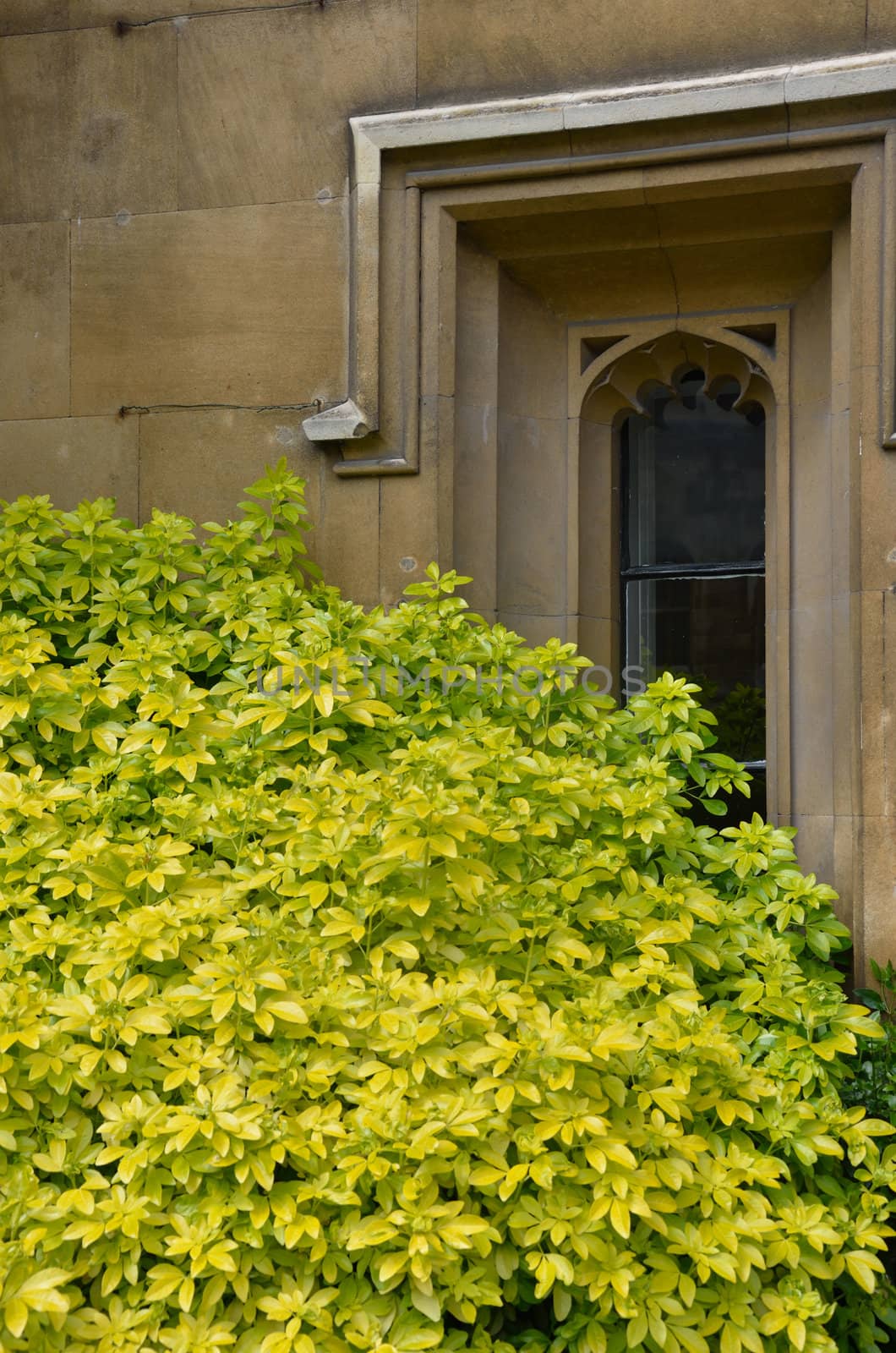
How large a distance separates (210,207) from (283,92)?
0.50 metres

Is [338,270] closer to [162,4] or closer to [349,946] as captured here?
[162,4]

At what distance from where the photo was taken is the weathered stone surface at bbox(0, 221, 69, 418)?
5.23m

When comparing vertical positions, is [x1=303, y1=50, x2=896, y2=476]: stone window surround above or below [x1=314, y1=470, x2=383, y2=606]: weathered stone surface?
above

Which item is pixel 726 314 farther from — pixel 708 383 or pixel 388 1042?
pixel 388 1042

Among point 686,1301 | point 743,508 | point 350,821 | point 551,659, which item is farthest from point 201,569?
point 686,1301

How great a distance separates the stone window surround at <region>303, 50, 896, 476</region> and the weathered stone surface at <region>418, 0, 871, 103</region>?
8 cm

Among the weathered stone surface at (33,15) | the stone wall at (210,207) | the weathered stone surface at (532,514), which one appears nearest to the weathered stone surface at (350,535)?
the stone wall at (210,207)

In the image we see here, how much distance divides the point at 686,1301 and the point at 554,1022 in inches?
26.0

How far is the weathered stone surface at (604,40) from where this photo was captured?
464 cm

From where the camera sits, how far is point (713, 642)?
211 inches

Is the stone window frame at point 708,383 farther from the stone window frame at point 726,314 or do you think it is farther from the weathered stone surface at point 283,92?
the weathered stone surface at point 283,92

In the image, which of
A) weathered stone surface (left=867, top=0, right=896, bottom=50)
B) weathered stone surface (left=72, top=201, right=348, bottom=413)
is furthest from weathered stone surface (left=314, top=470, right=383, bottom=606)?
weathered stone surface (left=867, top=0, right=896, bottom=50)

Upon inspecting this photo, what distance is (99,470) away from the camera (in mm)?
5184

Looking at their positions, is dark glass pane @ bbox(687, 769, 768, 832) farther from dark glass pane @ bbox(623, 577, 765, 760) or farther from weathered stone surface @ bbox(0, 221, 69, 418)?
weathered stone surface @ bbox(0, 221, 69, 418)
